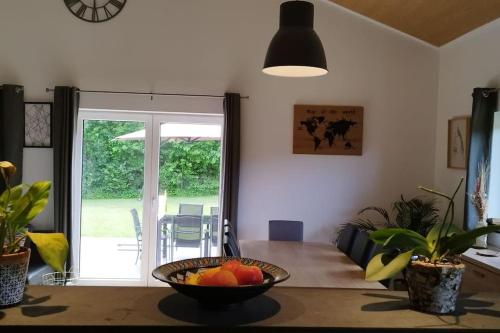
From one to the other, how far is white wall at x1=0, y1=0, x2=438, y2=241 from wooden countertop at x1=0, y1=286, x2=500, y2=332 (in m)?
3.61

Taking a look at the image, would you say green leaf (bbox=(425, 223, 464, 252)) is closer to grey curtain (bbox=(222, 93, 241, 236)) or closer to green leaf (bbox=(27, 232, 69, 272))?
green leaf (bbox=(27, 232, 69, 272))

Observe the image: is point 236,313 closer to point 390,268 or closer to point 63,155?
point 390,268

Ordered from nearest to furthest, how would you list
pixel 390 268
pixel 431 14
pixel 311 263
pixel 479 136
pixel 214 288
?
pixel 214 288
pixel 390 268
pixel 311 263
pixel 479 136
pixel 431 14

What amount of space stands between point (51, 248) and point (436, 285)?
104cm

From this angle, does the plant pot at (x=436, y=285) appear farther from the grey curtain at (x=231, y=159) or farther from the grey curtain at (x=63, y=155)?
the grey curtain at (x=63, y=155)

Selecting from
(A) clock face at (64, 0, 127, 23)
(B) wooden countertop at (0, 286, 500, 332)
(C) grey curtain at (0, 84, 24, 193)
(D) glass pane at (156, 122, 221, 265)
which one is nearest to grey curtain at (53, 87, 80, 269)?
(C) grey curtain at (0, 84, 24, 193)

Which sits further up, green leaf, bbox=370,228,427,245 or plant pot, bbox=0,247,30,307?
green leaf, bbox=370,228,427,245

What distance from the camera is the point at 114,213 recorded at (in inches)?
199

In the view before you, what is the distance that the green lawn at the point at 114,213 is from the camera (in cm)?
502

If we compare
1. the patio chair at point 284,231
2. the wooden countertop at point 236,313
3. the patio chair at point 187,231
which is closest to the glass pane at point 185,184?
the patio chair at point 187,231

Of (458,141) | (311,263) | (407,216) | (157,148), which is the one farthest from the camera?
(157,148)

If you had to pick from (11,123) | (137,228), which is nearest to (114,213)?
(137,228)

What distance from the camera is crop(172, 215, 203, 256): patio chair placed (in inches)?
200

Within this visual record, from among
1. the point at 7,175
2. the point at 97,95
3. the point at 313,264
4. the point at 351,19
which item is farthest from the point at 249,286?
the point at 351,19
